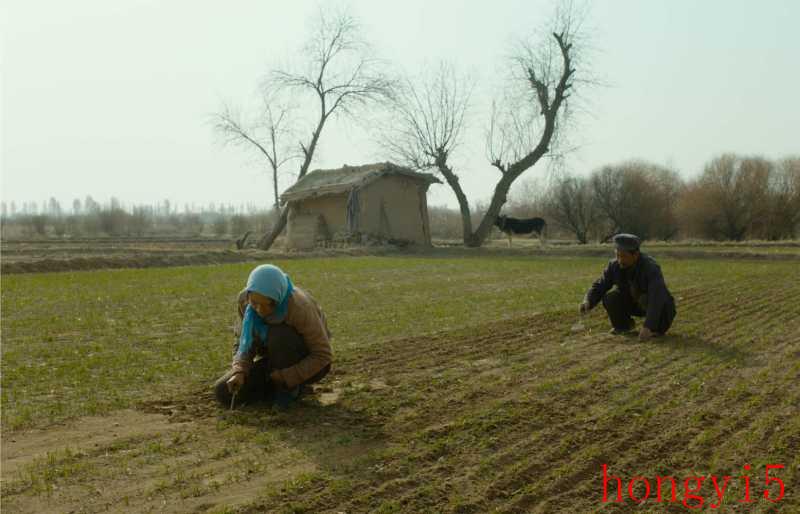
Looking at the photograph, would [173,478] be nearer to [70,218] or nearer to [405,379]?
[405,379]

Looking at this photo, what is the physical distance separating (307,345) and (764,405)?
344 centimetres

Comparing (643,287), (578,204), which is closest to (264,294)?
(643,287)

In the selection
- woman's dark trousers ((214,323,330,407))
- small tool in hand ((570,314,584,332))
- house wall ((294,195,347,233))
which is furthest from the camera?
house wall ((294,195,347,233))

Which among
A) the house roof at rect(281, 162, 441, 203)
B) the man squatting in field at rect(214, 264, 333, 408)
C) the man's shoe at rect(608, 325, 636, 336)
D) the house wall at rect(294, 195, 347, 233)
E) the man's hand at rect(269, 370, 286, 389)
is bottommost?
the man's shoe at rect(608, 325, 636, 336)

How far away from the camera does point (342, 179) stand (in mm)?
30172

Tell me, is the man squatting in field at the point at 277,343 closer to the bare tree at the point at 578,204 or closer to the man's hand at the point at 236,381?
the man's hand at the point at 236,381

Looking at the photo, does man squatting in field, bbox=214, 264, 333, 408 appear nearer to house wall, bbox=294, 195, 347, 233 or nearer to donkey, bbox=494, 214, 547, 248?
house wall, bbox=294, 195, 347, 233

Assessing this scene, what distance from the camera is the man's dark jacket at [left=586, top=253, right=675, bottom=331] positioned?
7.73m

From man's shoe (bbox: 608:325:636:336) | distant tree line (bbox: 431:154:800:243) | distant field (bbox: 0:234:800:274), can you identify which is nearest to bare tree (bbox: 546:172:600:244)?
distant tree line (bbox: 431:154:800:243)

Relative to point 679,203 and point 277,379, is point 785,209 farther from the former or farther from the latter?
point 277,379

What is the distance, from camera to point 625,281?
8.14m

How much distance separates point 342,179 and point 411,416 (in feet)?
84.1

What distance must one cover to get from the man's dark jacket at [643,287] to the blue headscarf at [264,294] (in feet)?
14.0

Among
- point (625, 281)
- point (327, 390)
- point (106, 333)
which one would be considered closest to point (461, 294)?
point (625, 281)
